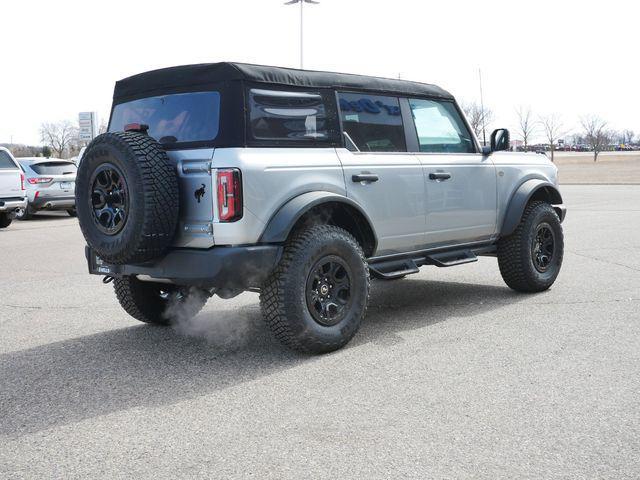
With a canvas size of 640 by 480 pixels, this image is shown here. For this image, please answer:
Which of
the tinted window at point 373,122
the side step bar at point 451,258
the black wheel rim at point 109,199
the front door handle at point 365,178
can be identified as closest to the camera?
the black wheel rim at point 109,199

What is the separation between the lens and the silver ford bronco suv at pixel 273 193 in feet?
15.3

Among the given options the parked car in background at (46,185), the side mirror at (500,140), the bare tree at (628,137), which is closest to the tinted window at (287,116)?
the side mirror at (500,140)

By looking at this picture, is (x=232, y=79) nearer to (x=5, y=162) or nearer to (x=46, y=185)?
(x=5, y=162)

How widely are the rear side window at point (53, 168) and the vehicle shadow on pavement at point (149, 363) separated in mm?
13549

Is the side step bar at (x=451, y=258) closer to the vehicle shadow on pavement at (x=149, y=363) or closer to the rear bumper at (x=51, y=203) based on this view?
the vehicle shadow on pavement at (x=149, y=363)

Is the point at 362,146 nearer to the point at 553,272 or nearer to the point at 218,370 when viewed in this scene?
the point at 218,370

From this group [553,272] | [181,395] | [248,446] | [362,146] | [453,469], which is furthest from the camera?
[553,272]

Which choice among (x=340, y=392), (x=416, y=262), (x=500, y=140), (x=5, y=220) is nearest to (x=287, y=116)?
(x=416, y=262)

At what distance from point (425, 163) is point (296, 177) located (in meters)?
1.49

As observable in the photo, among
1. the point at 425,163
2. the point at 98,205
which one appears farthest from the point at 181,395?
the point at 425,163

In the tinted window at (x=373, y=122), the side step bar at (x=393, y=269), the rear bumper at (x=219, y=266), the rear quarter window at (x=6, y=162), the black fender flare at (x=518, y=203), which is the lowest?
the side step bar at (x=393, y=269)

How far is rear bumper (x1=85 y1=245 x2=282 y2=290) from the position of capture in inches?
182

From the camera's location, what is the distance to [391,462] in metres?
3.25

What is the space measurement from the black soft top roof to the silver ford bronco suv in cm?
1
